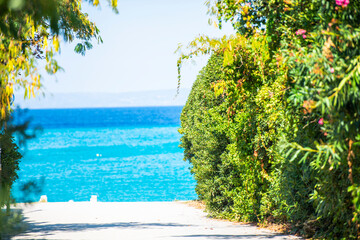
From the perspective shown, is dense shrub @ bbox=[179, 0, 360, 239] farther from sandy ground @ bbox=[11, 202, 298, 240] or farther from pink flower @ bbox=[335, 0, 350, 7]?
sandy ground @ bbox=[11, 202, 298, 240]

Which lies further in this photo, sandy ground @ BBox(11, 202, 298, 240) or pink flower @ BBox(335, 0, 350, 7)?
sandy ground @ BBox(11, 202, 298, 240)

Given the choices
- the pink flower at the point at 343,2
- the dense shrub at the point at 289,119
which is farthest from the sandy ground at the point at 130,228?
the pink flower at the point at 343,2

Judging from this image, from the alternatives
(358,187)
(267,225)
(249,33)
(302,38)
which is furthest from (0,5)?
(267,225)

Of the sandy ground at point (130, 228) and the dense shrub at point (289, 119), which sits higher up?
the dense shrub at point (289, 119)

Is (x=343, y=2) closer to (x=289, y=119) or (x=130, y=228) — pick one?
(x=289, y=119)

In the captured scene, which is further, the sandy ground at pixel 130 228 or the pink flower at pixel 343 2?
the sandy ground at pixel 130 228

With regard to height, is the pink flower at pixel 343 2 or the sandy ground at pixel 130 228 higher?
the pink flower at pixel 343 2

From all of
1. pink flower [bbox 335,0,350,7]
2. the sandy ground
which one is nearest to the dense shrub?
pink flower [bbox 335,0,350,7]

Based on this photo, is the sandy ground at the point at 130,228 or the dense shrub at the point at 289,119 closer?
the dense shrub at the point at 289,119

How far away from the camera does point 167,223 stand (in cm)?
1059

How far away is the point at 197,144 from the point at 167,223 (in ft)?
13.6

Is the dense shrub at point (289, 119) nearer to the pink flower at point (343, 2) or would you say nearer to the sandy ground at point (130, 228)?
the pink flower at point (343, 2)

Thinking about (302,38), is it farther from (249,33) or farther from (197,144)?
(197,144)

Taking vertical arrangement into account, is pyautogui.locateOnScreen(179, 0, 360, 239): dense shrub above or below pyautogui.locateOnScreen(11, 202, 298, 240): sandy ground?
above
